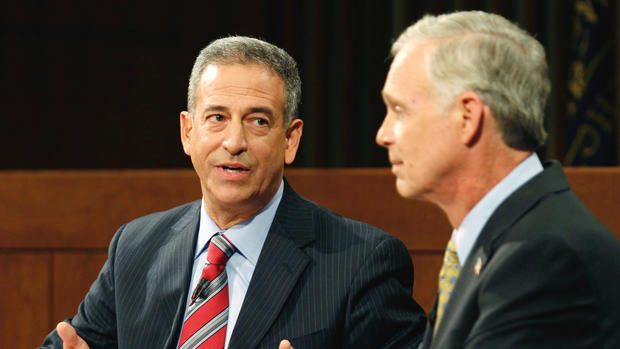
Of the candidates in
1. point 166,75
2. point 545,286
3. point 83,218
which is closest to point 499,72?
point 545,286

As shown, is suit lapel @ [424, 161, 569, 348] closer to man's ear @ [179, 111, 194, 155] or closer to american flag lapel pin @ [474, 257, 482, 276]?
american flag lapel pin @ [474, 257, 482, 276]

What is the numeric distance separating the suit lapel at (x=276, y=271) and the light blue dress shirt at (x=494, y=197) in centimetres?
50

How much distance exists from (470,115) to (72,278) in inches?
68.7

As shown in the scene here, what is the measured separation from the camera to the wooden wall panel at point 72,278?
99.6 inches

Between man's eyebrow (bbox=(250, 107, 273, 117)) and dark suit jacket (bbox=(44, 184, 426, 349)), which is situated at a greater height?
man's eyebrow (bbox=(250, 107, 273, 117))

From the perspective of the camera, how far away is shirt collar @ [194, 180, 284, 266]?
1.64 meters

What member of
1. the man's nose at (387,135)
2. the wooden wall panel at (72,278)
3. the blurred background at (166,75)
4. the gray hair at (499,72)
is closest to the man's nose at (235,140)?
the man's nose at (387,135)

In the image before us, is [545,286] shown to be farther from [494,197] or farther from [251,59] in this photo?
[251,59]

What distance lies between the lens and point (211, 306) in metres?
1.57

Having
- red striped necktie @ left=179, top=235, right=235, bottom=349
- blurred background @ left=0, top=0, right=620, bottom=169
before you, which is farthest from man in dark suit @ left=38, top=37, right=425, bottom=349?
blurred background @ left=0, top=0, right=620, bottom=169

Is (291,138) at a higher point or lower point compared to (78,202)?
higher

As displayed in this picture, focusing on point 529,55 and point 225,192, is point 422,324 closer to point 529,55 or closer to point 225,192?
point 225,192

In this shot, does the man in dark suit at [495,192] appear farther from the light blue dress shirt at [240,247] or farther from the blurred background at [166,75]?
the blurred background at [166,75]

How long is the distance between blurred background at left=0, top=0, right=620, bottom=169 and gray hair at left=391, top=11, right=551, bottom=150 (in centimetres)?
203
